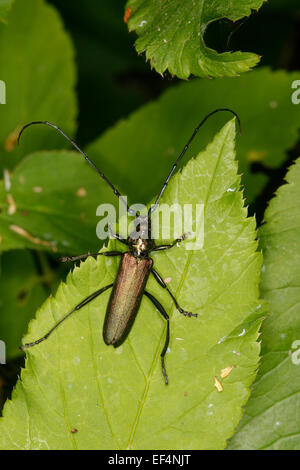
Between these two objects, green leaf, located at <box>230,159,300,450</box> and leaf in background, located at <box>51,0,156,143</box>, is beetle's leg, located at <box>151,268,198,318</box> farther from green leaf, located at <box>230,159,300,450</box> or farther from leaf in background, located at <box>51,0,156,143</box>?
leaf in background, located at <box>51,0,156,143</box>

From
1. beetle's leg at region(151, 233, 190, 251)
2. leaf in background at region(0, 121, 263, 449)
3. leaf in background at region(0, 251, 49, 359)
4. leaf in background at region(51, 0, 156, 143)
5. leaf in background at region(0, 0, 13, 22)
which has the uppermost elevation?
leaf in background at region(0, 0, 13, 22)

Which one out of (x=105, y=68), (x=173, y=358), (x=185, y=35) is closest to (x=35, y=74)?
(x=105, y=68)

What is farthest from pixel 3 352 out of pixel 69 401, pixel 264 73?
pixel 264 73

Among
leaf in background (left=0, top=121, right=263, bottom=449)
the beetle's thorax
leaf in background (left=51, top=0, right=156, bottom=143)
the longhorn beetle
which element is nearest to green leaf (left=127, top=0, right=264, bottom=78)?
the longhorn beetle

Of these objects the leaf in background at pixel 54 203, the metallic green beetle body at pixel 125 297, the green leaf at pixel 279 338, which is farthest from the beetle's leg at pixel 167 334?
the leaf in background at pixel 54 203

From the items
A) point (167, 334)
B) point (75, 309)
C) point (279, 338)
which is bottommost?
point (279, 338)

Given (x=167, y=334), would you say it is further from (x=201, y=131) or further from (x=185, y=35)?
(x=201, y=131)
